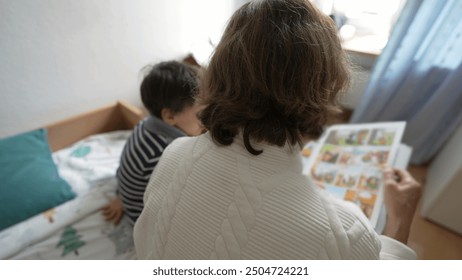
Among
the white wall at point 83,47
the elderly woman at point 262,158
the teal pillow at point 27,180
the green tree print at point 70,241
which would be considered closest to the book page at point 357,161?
the elderly woman at point 262,158

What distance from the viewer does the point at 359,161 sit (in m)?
0.90

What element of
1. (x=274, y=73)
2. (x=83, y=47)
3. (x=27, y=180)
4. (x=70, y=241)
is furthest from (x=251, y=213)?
(x=83, y=47)

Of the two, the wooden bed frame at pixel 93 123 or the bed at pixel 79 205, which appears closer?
the bed at pixel 79 205

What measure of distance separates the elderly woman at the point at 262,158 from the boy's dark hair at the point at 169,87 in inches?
12.2

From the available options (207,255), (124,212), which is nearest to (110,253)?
(124,212)

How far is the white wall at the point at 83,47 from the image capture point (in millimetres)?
900

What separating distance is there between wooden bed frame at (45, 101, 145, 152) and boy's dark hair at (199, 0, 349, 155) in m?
0.88

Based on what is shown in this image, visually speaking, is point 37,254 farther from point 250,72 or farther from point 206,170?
point 250,72

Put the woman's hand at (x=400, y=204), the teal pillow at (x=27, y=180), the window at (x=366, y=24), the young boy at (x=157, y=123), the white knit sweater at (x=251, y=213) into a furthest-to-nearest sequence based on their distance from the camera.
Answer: the window at (x=366, y=24) < the teal pillow at (x=27, y=180) < the young boy at (x=157, y=123) < the woman's hand at (x=400, y=204) < the white knit sweater at (x=251, y=213)

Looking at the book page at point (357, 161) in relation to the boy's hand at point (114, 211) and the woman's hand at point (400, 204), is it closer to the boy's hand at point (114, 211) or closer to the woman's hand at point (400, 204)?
the woman's hand at point (400, 204)

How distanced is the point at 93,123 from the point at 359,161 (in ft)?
3.96

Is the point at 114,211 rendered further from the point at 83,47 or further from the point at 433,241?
the point at 433,241

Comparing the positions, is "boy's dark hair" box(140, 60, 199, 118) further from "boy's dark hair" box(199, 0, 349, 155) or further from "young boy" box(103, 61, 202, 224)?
"boy's dark hair" box(199, 0, 349, 155)

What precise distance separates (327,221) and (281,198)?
3.1 inches
